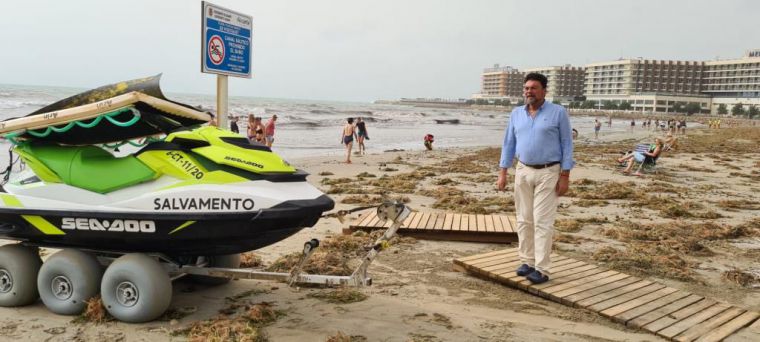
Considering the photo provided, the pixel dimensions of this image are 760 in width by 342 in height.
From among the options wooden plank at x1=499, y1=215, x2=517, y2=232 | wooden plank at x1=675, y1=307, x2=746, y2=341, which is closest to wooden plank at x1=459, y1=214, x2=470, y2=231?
wooden plank at x1=499, y1=215, x2=517, y2=232

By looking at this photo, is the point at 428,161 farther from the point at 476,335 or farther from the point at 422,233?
the point at 476,335

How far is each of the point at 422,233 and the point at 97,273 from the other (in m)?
4.04

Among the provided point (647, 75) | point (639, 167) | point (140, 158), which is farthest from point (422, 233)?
point (647, 75)

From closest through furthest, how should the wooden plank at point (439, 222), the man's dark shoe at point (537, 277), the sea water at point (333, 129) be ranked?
the man's dark shoe at point (537, 277) < the wooden plank at point (439, 222) < the sea water at point (333, 129)

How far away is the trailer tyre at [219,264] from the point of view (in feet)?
15.5

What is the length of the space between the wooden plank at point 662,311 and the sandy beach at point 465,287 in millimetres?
97

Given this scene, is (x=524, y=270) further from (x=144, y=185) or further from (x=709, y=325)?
(x=144, y=185)

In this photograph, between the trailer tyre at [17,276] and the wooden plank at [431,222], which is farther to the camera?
the wooden plank at [431,222]

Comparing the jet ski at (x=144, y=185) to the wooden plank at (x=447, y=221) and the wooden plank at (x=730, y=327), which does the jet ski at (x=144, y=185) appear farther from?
the wooden plank at (x=447, y=221)

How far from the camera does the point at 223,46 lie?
6484mm

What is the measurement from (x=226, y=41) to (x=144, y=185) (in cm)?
300

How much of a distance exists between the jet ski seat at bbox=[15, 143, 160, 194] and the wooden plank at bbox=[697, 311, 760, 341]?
14.1 ft

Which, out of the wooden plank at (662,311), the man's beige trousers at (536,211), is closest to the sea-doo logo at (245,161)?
the man's beige trousers at (536,211)

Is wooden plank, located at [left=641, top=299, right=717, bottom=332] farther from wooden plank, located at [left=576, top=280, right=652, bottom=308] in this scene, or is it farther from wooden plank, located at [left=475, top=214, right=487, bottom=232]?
wooden plank, located at [left=475, top=214, right=487, bottom=232]
